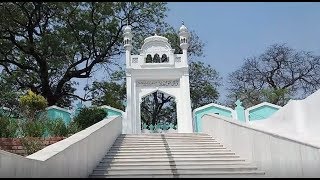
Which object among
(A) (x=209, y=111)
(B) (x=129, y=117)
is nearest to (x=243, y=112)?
(A) (x=209, y=111)

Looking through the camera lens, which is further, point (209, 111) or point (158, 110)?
point (158, 110)

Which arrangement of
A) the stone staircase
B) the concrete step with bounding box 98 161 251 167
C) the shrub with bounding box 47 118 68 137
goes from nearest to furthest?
1. the stone staircase
2. the concrete step with bounding box 98 161 251 167
3. the shrub with bounding box 47 118 68 137

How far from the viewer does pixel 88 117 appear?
15.5 metres

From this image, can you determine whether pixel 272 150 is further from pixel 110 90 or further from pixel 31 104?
pixel 110 90

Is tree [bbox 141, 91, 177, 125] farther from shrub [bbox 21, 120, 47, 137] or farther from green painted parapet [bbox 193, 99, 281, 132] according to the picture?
shrub [bbox 21, 120, 47, 137]

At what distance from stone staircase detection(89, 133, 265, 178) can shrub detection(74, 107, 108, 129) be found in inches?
131

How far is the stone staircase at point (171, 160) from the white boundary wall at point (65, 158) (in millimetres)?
315

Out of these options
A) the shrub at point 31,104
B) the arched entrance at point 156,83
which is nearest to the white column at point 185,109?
the arched entrance at point 156,83

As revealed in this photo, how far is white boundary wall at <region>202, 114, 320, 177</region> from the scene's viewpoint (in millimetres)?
5738

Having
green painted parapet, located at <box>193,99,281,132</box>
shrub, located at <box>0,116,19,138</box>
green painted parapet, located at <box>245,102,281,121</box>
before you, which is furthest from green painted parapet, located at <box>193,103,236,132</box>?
shrub, located at <box>0,116,19,138</box>

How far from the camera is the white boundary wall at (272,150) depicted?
574cm

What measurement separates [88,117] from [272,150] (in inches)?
376

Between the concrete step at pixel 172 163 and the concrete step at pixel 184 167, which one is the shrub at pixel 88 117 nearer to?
the concrete step at pixel 172 163

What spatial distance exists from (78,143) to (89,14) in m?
16.8
